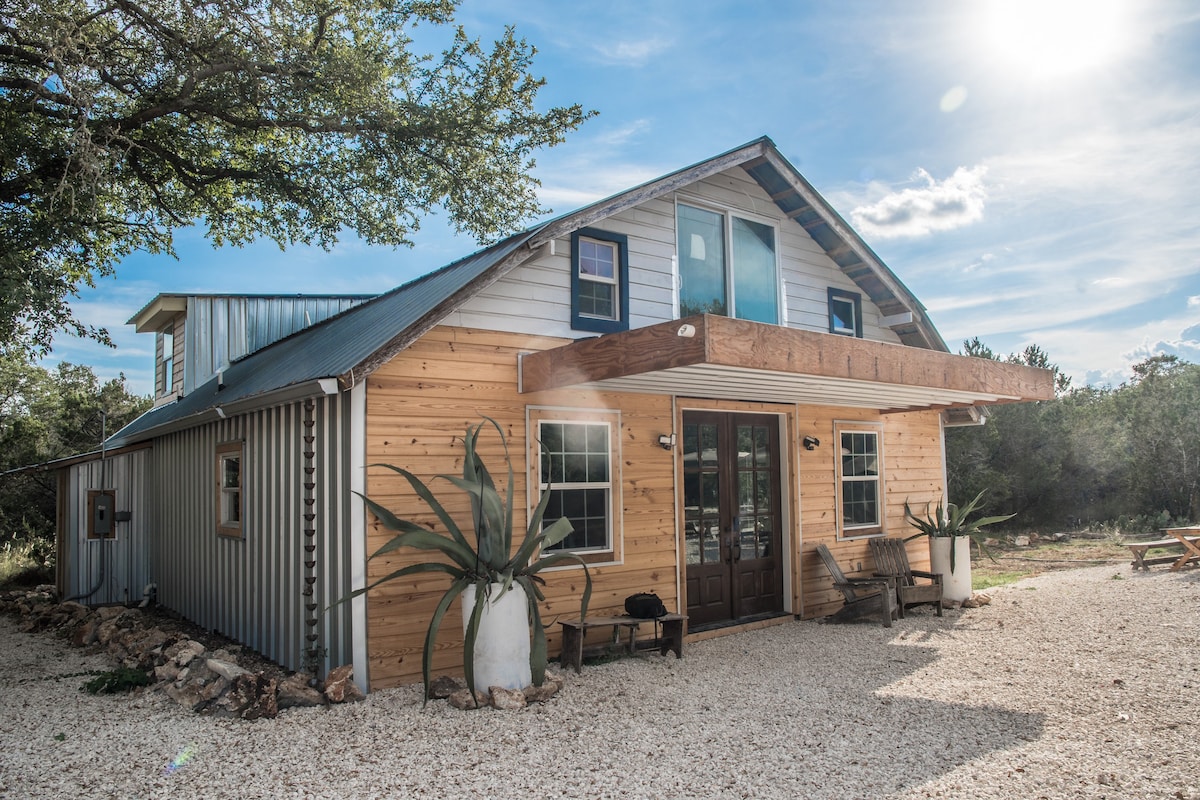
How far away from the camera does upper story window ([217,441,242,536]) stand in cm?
888

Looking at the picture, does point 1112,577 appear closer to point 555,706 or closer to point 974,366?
point 974,366

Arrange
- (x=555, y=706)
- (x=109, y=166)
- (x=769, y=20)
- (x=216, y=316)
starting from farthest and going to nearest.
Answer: (x=216, y=316) < (x=109, y=166) < (x=769, y=20) < (x=555, y=706)

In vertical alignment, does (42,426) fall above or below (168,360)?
below

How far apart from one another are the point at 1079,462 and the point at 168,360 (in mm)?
22445

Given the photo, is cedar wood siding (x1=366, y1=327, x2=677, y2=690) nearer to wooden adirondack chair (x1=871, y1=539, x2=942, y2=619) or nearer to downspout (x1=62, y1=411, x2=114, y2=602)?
wooden adirondack chair (x1=871, y1=539, x2=942, y2=619)

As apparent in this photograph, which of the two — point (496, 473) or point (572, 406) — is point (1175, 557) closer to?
point (572, 406)

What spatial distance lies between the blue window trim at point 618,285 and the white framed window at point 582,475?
2.90ft

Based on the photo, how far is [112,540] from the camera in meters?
12.0

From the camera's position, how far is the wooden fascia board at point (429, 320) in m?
5.97

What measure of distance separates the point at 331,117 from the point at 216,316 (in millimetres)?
3781

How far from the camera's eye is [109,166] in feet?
36.1

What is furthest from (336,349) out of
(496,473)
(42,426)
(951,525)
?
(42,426)

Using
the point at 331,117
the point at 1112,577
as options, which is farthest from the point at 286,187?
the point at 1112,577

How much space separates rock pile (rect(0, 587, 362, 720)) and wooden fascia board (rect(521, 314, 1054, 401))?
2.96 meters
